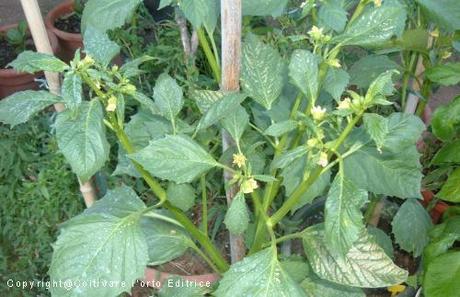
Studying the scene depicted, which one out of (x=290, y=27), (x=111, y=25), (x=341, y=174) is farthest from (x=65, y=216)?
(x=341, y=174)

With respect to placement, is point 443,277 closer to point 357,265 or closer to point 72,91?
point 357,265

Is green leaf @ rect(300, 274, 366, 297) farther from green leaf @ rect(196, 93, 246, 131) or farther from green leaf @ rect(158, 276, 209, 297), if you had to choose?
green leaf @ rect(196, 93, 246, 131)

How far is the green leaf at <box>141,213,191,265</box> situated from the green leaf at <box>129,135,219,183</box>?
0.31 meters

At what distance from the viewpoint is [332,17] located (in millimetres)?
928

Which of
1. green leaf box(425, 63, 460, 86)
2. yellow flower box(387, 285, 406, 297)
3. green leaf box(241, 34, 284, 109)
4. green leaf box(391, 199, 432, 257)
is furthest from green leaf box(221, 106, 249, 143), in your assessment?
yellow flower box(387, 285, 406, 297)

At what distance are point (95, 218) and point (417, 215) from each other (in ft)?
2.76

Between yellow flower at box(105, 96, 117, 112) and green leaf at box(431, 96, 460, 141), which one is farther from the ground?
yellow flower at box(105, 96, 117, 112)

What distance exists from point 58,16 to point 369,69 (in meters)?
1.66

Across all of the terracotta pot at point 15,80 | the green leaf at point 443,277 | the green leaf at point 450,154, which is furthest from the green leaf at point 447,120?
the terracotta pot at point 15,80

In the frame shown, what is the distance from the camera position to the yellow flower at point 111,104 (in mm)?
804

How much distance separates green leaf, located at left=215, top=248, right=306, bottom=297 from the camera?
884 millimetres

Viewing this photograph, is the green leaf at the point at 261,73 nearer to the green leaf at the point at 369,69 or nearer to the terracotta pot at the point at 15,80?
the green leaf at the point at 369,69

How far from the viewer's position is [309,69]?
2.88 ft

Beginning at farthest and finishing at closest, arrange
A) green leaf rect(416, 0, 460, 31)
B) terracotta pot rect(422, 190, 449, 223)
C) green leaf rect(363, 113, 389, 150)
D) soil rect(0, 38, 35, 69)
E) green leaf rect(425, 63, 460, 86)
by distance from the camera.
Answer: soil rect(0, 38, 35, 69), terracotta pot rect(422, 190, 449, 223), green leaf rect(425, 63, 460, 86), green leaf rect(416, 0, 460, 31), green leaf rect(363, 113, 389, 150)
